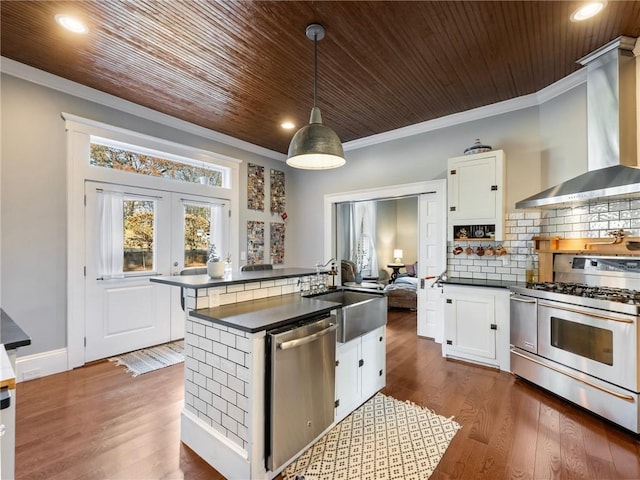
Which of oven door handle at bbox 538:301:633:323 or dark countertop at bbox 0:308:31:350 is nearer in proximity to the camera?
dark countertop at bbox 0:308:31:350

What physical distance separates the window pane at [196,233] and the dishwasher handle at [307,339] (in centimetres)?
293

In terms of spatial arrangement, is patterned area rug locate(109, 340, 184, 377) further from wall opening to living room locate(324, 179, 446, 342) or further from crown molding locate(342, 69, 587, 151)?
crown molding locate(342, 69, 587, 151)

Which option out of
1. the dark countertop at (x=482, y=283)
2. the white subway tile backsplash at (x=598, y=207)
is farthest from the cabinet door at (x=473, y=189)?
the white subway tile backsplash at (x=598, y=207)

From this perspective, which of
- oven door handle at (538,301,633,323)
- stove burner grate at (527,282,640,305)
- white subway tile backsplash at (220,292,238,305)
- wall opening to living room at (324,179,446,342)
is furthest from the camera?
wall opening to living room at (324,179,446,342)

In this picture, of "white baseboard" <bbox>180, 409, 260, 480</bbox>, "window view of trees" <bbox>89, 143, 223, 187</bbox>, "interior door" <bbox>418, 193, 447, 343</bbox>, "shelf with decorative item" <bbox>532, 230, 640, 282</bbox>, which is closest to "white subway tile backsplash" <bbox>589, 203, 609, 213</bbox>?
"shelf with decorative item" <bbox>532, 230, 640, 282</bbox>

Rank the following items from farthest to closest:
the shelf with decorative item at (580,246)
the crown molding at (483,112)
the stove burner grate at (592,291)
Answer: the crown molding at (483,112) → the shelf with decorative item at (580,246) → the stove burner grate at (592,291)

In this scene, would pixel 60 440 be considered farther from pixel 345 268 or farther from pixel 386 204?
pixel 386 204

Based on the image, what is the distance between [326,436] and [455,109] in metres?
3.70

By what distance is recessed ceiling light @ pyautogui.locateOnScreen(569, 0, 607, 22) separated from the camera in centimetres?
208

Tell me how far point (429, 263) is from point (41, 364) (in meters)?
4.58

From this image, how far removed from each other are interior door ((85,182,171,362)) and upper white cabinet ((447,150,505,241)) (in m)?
3.62

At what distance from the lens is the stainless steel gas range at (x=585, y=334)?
7.12 ft

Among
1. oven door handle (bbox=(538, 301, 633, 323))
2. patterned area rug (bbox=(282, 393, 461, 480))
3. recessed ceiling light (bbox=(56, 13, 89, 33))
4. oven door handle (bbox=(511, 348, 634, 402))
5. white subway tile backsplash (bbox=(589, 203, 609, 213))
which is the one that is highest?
recessed ceiling light (bbox=(56, 13, 89, 33))

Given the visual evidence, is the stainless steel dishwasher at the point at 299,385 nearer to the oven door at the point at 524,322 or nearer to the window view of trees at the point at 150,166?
the oven door at the point at 524,322
